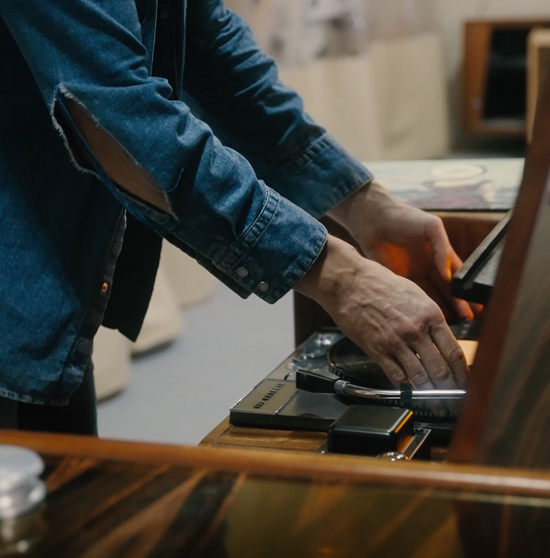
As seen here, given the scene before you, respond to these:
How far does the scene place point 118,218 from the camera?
853 millimetres

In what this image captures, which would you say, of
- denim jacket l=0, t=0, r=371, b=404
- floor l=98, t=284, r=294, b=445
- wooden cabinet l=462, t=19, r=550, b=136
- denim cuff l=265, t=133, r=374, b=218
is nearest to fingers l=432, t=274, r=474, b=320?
denim cuff l=265, t=133, r=374, b=218

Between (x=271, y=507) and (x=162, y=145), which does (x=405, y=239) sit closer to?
(x=162, y=145)

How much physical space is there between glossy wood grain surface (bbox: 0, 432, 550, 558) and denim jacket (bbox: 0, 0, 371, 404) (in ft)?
1.04

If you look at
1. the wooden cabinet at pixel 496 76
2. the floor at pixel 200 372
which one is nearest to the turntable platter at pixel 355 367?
the floor at pixel 200 372

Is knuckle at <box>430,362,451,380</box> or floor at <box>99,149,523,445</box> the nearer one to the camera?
knuckle at <box>430,362,451,380</box>

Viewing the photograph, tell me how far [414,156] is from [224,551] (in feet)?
12.2

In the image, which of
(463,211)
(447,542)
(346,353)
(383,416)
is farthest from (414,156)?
(447,542)

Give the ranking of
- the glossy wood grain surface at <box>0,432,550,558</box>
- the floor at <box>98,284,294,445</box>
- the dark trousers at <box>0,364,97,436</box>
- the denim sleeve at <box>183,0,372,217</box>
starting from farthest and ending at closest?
the floor at <box>98,284,294,445</box>
the denim sleeve at <box>183,0,372,217</box>
the dark trousers at <box>0,364,97,436</box>
the glossy wood grain surface at <box>0,432,550,558</box>

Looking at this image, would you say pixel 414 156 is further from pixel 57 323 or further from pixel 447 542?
pixel 447 542

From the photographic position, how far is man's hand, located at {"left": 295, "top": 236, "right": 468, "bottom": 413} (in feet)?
2.55

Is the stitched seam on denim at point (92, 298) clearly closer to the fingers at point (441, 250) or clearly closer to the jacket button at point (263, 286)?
the jacket button at point (263, 286)

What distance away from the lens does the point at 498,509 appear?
41 centimetres

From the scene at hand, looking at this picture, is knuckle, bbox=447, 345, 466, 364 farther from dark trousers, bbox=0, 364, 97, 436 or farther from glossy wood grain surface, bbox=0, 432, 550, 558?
dark trousers, bbox=0, 364, 97, 436

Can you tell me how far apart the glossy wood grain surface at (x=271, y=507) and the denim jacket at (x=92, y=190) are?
1.04ft
